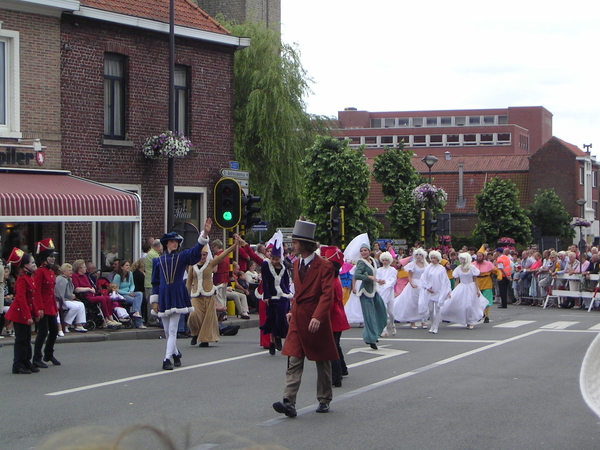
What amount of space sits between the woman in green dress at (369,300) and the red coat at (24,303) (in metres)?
5.10

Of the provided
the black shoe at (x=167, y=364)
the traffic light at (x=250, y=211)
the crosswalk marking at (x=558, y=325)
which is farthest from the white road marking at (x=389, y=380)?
the traffic light at (x=250, y=211)

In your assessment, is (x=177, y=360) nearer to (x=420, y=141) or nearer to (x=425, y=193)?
(x=425, y=193)

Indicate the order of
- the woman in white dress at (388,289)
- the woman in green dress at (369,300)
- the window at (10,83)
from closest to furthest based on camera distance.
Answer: the woman in green dress at (369,300) < the woman in white dress at (388,289) < the window at (10,83)

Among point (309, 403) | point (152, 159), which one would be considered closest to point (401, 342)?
point (309, 403)

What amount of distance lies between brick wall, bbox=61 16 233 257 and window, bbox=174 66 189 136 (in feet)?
0.61

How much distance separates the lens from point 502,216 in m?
49.3

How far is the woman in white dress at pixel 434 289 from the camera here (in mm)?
17109

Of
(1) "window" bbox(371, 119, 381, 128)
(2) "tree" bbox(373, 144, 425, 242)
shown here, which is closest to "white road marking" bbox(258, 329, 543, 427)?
(2) "tree" bbox(373, 144, 425, 242)

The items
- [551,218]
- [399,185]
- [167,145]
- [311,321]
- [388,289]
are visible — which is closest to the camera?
[311,321]

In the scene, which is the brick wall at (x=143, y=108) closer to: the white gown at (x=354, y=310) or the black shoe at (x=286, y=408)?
the white gown at (x=354, y=310)

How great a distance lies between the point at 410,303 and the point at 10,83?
409 inches

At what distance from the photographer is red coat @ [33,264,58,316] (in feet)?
37.4

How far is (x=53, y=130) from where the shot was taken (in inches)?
777

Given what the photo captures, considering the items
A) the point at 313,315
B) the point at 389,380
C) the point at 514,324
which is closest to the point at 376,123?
the point at 514,324
